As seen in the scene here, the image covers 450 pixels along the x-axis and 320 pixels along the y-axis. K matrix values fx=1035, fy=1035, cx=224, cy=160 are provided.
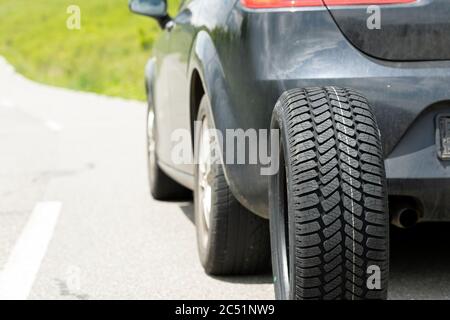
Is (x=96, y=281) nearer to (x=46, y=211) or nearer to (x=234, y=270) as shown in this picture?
(x=234, y=270)

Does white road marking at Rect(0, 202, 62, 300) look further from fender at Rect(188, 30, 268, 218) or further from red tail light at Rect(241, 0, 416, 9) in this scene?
red tail light at Rect(241, 0, 416, 9)

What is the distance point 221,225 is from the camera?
4398 millimetres

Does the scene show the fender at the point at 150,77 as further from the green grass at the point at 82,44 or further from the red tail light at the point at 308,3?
the green grass at the point at 82,44

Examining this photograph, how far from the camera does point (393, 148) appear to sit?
12.1ft

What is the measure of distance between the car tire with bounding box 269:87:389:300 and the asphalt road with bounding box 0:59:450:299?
3.35 ft

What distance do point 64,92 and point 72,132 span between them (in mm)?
11950

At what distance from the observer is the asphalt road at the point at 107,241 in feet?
Answer: 14.9

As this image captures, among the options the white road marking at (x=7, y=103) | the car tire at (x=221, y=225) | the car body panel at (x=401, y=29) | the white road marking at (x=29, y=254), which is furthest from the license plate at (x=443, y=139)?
the white road marking at (x=7, y=103)

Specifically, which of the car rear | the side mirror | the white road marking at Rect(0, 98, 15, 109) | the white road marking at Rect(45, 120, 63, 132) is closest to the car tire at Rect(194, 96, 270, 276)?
the car rear

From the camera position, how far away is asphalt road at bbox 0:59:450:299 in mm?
4543

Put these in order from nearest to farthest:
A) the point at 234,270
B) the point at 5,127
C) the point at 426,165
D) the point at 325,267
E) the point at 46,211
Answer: the point at 325,267
the point at 426,165
the point at 234,270
the point at 46,211
the point at 5,127

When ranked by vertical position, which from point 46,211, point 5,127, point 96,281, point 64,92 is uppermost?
point 96,281

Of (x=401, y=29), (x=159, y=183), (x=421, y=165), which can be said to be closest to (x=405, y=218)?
(x=421, y=165)

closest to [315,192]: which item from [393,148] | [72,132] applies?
[393,148]
